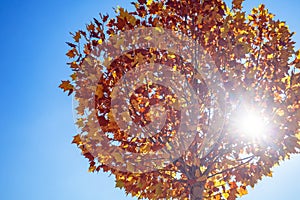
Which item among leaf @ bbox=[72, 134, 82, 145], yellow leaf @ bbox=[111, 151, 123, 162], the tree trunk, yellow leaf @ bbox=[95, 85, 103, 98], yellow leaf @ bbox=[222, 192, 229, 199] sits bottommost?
the tree trunk

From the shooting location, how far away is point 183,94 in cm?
748

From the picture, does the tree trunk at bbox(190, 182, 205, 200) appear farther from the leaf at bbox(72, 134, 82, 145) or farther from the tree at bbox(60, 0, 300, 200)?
the leaf at bbox(72, 134, 82, 145)

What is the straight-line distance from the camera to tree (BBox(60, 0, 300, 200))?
21.1 feet

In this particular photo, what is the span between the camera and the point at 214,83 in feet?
23.4

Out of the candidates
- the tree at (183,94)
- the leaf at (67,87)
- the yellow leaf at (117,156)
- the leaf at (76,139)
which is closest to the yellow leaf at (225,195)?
the tree at (183,94)

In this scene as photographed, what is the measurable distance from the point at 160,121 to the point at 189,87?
1.16 meters

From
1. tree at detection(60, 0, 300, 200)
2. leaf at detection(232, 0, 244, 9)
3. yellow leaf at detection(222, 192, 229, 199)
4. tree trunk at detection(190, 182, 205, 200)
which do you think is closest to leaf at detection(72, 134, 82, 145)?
tree at detection(60, 0, 300, 200)

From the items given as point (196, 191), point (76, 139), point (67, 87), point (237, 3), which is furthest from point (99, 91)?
point (237, 3)

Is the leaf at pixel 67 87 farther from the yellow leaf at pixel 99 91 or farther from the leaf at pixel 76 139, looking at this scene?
the leaf at pixel 76 139

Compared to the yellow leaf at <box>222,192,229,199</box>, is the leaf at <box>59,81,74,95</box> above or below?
above

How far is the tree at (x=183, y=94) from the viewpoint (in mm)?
6430

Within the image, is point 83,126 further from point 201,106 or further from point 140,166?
point 201,106

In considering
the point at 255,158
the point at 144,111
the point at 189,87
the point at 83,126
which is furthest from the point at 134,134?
the point at 255,158

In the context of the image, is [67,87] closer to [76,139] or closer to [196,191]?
[76,139]
